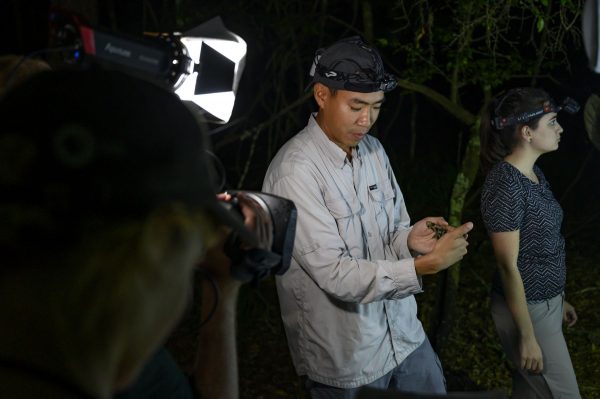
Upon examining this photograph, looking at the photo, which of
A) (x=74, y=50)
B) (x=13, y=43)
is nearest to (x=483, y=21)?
(x=74, y=50)

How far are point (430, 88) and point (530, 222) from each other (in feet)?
8.64

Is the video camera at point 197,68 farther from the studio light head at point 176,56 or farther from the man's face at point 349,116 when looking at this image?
the man's face at point 349,116

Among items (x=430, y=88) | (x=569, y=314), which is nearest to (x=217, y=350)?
(x=569, y=314)

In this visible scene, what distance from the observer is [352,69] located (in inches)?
111

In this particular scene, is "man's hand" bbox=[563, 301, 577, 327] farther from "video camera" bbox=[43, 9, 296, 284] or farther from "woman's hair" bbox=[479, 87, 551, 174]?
"video camera" bbox=[43, 9, 296, 284]

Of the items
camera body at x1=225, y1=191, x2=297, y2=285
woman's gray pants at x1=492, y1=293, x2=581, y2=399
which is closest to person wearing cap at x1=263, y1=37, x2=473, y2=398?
woman's gray pants at x1=492, y1=293, x2=581, y2=399

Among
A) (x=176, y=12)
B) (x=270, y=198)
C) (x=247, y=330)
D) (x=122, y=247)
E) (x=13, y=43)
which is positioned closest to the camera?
(x=122, y=247)

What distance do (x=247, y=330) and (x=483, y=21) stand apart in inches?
121

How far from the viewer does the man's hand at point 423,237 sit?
274cm

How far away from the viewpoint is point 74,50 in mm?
1397

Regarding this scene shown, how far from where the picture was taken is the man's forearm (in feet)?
4.74

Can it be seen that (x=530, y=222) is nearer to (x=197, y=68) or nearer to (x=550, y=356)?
(x=550, y=356)

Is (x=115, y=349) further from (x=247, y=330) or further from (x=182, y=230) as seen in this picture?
(x=247, y=330)

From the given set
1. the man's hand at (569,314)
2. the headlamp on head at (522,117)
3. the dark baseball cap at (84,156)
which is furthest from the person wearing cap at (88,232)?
the man's hand at (569,314)
